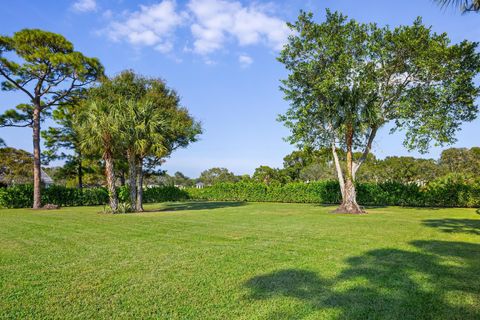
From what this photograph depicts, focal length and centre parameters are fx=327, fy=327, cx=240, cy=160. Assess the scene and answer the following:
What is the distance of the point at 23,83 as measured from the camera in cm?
2256

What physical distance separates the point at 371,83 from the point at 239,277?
13.9 m

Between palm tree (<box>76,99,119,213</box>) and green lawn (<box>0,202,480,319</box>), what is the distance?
30.9 feet

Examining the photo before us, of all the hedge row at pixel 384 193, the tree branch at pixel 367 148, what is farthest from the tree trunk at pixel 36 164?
the tree branch at pixel 367 148

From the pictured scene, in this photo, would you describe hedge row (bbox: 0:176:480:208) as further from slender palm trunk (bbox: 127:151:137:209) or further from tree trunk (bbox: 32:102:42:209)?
slender palm trunk (bbox: 127:151:137:209)

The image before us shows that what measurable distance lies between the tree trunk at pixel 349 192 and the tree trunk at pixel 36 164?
1975 centimetres

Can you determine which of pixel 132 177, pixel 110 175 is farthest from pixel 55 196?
pixel 132 177

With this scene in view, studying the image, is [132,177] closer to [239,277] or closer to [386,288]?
[239,277]

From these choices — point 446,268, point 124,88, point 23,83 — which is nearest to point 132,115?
point 124,88

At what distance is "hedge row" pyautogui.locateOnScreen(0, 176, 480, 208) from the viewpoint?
853 inches

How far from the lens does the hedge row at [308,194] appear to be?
71.1ft

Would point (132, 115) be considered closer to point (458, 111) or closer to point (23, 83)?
point (23, 83)

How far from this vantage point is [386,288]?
4.33m

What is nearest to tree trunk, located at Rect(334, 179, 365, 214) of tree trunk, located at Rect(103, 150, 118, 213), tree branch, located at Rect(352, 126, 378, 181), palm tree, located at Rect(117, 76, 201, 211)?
tree branch, located at Rect(352, 126, 378, 181)

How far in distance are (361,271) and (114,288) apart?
144 inches
